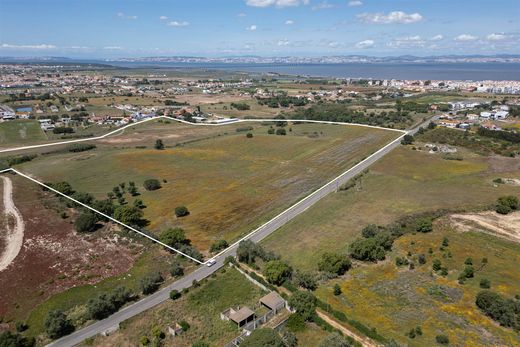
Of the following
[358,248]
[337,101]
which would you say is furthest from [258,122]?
[358,248]

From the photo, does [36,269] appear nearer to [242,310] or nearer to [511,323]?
[242,310]

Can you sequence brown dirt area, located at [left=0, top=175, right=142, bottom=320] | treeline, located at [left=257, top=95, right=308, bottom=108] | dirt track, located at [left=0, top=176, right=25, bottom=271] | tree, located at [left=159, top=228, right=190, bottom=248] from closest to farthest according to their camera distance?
brown dirt area, located at [left=0, top=175, right=142, bottom=320] < dirt track, located at [left=0, top=176, right=25, bottom=271] < tree, located at [left=159, top=228, right=190, bottom=248] < treeline, located at [left=257, top=95, right=308, bottom=108]

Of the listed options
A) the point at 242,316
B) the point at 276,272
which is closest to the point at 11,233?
the point at 242,316

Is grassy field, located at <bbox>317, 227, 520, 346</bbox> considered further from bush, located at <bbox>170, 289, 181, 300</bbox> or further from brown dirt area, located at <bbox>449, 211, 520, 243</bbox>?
bush, located at <bbox>170, 289, 181, 300</bbox>

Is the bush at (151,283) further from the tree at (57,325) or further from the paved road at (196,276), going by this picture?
the tree at (57,325)

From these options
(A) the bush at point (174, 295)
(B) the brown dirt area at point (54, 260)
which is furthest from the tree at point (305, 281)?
(B) the brown dirt area at point (54, 260)

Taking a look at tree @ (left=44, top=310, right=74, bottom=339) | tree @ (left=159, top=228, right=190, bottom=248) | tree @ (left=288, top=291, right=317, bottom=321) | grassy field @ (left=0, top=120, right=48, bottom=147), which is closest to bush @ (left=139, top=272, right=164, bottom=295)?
tree @ (left=159, top=228, right=190, bottom=248)
